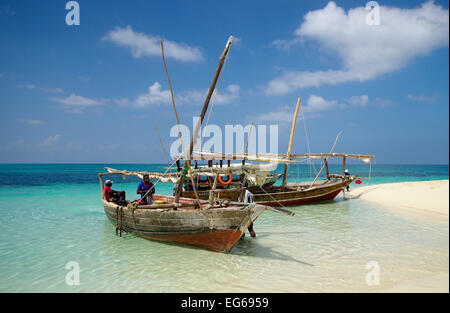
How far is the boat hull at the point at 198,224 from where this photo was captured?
6.80 meters

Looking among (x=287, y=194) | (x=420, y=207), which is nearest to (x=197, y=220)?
(x=287, y=194)

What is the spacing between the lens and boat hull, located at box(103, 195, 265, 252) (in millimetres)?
6801

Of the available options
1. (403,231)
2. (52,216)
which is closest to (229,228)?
(403,231)

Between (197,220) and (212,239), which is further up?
(197,220)

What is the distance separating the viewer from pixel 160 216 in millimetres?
7676

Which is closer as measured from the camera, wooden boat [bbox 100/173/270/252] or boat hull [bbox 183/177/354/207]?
wooden boat [bbox 100/173/270/252]

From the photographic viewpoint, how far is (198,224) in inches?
283

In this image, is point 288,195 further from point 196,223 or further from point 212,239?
point 196,223

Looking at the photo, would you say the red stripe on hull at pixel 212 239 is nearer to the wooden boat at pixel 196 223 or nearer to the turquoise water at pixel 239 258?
the wooden boat at pixel 196 223

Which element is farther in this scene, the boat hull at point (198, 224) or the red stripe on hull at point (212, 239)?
the red stripe on hull at point (212, 239)

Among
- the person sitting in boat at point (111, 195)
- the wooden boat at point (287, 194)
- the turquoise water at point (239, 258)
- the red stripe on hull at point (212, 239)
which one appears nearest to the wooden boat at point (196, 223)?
the red stripe on hull at point (212, 239)

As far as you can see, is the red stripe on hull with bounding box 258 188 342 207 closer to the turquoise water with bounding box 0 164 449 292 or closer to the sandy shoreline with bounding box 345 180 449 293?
the sandy shoreline with bounding box 345 180 449 293

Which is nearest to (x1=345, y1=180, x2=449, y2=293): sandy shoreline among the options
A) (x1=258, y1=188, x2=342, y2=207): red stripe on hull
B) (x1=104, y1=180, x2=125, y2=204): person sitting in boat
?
(x1=258, y1=188, x2=342, y2=207): red stripe on hull

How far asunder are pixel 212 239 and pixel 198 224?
22.6 inches
